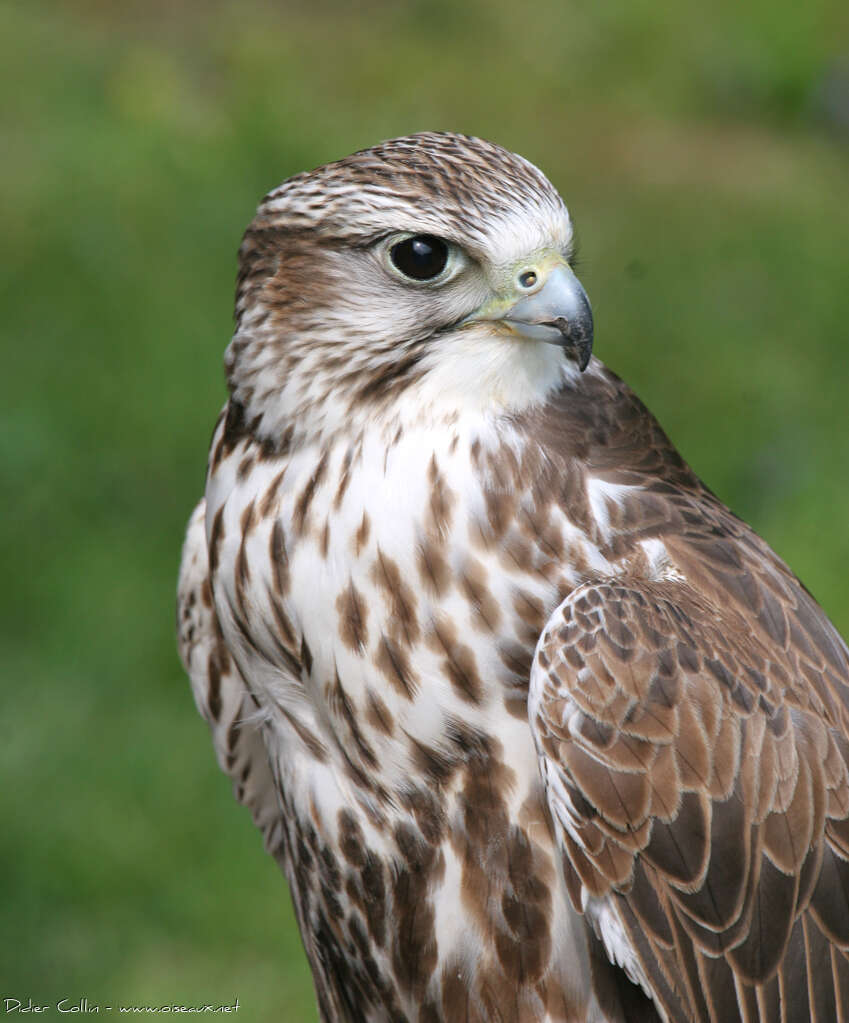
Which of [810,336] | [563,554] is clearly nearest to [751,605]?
[563,554]

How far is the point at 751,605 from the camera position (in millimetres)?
2717

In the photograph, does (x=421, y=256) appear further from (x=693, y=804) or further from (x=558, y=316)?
(x=693, y=804)

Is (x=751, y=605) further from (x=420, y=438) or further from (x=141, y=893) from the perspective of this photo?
(x=141, y=893)

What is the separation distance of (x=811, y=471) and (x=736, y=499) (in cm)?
32

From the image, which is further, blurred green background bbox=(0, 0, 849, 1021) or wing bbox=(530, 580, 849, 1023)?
blurred green background bbox=(0, 0, 849, 1021)

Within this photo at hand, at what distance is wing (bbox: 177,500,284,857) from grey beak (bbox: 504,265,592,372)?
0.83 metres

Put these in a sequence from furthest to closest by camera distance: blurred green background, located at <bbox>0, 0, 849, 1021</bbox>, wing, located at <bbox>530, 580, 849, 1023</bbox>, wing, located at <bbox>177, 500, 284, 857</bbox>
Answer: blurred green background, located at <bbox>0, 0, 849, 1021</bbox>
wing, located at <bbox>177, 500, 284, 857</bbox>
wing, located at <bbox>530, 580, 849, 1023</bbox>

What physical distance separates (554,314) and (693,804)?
0.80 meters

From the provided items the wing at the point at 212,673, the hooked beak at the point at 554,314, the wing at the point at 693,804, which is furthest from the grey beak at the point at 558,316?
the wing at the point at 212,673

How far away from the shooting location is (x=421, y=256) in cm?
254

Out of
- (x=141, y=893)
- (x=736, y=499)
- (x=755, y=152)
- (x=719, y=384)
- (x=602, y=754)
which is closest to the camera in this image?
(x=602, y=754)

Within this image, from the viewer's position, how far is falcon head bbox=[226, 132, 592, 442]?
2.52 metres

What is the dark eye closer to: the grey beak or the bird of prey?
the bird of prey

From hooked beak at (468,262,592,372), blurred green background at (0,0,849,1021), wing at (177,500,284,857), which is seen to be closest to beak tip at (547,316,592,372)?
hooked beak at (468,262,592,372)
